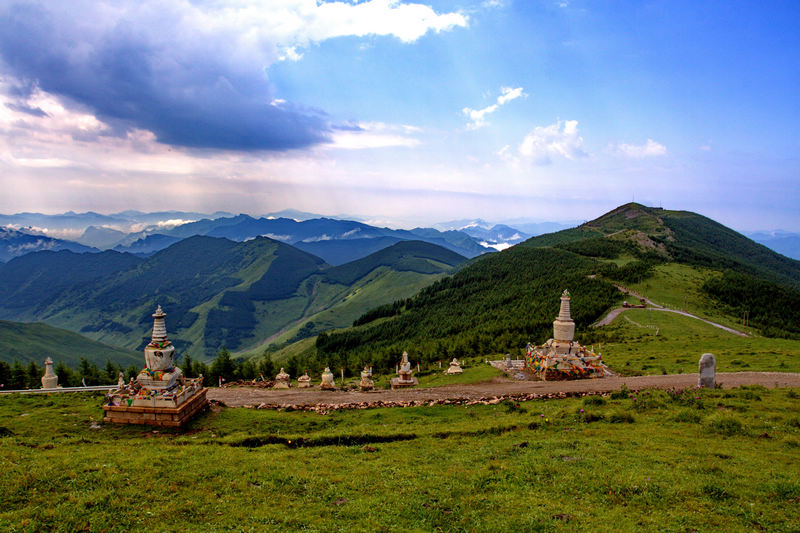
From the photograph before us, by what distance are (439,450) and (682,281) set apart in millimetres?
83498

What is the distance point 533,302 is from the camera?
81.5 meters

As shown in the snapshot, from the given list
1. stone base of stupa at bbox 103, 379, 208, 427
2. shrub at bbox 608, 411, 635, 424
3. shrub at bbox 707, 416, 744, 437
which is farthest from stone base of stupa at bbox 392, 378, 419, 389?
shrub at bbox 707, 416, 744, 437

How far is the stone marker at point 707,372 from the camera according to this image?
22781 millimetres

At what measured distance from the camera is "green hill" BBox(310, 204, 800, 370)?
5522cm

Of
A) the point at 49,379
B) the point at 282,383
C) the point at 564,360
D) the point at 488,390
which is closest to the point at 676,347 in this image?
the point at 564,360

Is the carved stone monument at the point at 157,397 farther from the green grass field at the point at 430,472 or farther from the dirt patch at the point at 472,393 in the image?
the dirt patch at the point at 472,393

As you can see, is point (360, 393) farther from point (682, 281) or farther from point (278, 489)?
point (682, 281)

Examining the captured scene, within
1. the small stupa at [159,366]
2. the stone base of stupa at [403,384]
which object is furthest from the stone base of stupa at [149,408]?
the stone base of stupa at [403,384]

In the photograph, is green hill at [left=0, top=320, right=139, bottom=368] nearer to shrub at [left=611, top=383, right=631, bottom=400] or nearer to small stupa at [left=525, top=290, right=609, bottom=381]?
small stupa at [left=525, top=290, right=609, bottom=381]

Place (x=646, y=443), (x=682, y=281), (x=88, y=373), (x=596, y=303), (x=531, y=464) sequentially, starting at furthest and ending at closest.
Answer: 1. (x=682, y=281)
2. (x=596, y=303)
3. (x=88, y=373)
4. (x=646, y=443)
5. (x=531, y=464)

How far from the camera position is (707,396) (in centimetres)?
2092

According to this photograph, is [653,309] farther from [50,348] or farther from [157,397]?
[50,348]

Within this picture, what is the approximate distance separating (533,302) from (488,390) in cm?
5735

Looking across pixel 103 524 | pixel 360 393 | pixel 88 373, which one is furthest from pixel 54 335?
pixel 103 524
